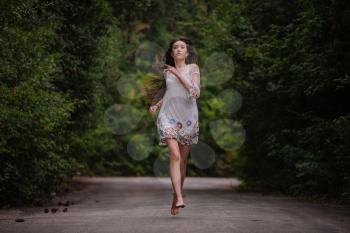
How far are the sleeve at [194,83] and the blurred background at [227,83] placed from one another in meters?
2.21

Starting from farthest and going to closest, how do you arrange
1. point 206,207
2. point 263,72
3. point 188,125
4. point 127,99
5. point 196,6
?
point 127,99 → point 196,6 → point 263,72 → point 206,207 → point 188,125

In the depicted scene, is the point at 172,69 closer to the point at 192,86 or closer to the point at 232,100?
the point at 192,86

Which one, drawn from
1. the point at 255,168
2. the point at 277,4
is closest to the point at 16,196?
the point at 277,4

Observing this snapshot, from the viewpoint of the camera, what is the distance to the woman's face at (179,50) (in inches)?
420

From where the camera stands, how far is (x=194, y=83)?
34.6 ft

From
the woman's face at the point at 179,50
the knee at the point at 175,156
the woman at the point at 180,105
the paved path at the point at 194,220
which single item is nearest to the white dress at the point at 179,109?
the woman at the point at 180,105

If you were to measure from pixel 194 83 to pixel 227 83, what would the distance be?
11839 millimetres

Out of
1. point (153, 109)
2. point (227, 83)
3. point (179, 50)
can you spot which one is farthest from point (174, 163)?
point (227, 83)

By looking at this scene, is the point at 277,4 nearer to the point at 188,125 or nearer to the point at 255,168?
the point at 255,168

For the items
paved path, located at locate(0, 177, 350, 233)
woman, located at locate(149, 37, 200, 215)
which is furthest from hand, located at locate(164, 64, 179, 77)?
paved path, located at locate(0, 177, 350, 233)

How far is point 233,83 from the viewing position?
21.9 metres

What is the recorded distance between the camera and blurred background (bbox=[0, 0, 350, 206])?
43.2ft

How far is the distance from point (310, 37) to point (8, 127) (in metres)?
6.01

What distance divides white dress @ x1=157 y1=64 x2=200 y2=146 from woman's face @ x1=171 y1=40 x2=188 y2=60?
0.54 ft
